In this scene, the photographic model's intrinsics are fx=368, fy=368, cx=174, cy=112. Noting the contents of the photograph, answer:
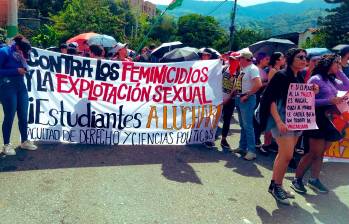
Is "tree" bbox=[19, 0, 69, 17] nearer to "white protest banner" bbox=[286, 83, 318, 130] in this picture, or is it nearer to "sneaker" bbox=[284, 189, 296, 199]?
"white protest banner" bbox=[286, 83, 318, 130]

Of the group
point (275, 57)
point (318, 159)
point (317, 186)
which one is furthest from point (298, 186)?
point (275, 57)

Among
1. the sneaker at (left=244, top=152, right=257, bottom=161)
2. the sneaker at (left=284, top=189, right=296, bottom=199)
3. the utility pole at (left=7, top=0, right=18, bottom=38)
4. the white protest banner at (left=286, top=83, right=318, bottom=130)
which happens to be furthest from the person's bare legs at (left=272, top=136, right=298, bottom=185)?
the utility pole at (left=7, top=0, right=18, bottom=38)

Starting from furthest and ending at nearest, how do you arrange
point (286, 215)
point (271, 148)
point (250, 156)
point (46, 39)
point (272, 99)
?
point (46, 39)
point (271, 148)
point (250, 156)
point (272, 99)
point (286, 215)

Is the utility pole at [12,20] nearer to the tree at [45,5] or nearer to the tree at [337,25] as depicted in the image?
the tree at [337,25]

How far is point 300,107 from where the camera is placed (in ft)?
14.6

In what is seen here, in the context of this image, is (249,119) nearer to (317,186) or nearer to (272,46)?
(317,186)

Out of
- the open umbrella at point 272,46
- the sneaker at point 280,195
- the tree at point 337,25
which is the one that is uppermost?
the tree at point 337,25

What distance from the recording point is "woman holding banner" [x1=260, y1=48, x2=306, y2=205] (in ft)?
14.1

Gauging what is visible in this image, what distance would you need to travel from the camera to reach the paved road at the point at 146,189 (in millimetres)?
3859

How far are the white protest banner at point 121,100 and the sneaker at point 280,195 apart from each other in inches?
88.7

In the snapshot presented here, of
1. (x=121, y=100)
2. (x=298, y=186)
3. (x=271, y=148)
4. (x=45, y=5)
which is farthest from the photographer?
(x=45, y=5)

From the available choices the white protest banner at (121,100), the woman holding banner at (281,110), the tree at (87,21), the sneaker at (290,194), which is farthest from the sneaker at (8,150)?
the tree at (87,21)

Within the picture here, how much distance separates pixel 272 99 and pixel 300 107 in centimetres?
40

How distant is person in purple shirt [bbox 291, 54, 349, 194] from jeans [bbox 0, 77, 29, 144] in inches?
160
